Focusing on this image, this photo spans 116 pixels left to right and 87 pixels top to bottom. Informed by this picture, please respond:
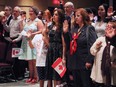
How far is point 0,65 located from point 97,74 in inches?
165

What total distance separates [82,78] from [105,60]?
2.84 ft

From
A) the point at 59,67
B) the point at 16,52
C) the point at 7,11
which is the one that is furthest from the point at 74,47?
the point at 7,11

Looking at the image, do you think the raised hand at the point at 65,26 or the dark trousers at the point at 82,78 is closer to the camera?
the dark trousers at the point at 82,78

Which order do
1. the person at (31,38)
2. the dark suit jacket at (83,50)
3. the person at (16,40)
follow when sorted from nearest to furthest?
1. the dark suit jacket at (83,50)
2. the person at (31,38)
3. the person at (16,40)

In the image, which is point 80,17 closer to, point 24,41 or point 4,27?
point 24,41

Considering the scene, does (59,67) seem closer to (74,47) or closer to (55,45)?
(55,45)

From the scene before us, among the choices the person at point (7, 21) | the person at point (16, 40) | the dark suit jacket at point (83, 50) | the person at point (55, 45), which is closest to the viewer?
the dark suit jacket at point (83, 50)

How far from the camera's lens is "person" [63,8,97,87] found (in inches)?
212

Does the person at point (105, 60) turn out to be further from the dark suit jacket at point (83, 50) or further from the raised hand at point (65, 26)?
the raised hand at point (65, 26)

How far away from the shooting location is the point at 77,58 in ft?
18.1

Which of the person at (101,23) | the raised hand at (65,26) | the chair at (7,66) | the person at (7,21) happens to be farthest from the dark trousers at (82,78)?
the person at (7,21)

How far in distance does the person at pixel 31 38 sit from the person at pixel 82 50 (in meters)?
2.58

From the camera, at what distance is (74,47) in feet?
18.1

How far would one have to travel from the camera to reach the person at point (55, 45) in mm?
6254
